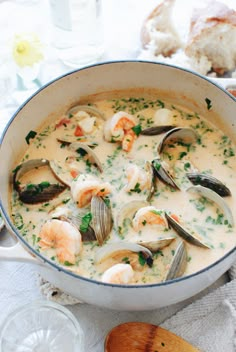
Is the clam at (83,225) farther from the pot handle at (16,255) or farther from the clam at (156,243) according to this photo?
the pot handle at (16,255)

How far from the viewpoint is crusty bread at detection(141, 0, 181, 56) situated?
273 cm

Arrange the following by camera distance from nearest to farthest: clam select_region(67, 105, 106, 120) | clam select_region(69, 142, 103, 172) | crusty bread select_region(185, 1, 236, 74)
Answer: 1. clam select_region(69, 142, 103, 172)
2. clam select_region(67, 105, 106, 120)
3. crusty bread select_region(185, 1, 236, 74)

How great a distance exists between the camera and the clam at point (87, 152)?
86.6 inches

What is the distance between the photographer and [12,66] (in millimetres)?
2842

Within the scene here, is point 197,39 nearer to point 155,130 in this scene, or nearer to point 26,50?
point 155,130

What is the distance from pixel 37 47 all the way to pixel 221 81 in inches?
36.3

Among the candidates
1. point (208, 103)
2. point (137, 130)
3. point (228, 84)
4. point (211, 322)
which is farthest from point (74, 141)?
point (211, 322)

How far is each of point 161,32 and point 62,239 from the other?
1.36 meters

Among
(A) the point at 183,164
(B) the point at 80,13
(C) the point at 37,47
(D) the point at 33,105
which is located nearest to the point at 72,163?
(D) the point at 33,105

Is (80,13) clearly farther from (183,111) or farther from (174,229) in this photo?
(174,229)

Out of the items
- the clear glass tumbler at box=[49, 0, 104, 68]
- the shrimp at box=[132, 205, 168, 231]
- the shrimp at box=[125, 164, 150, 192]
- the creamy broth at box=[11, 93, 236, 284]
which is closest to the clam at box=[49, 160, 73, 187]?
the creamy broth at box=[11, 93, 236, 284]

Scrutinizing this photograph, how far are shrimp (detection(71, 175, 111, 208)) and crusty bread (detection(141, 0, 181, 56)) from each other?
970 mm

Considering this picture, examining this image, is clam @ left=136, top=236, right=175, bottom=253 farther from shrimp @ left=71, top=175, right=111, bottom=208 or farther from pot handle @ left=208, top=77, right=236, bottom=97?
pot handle @ left=208, top=77, right=236, bottom=97

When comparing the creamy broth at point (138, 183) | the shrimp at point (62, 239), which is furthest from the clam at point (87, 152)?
the shrimp at point (62, 239)
